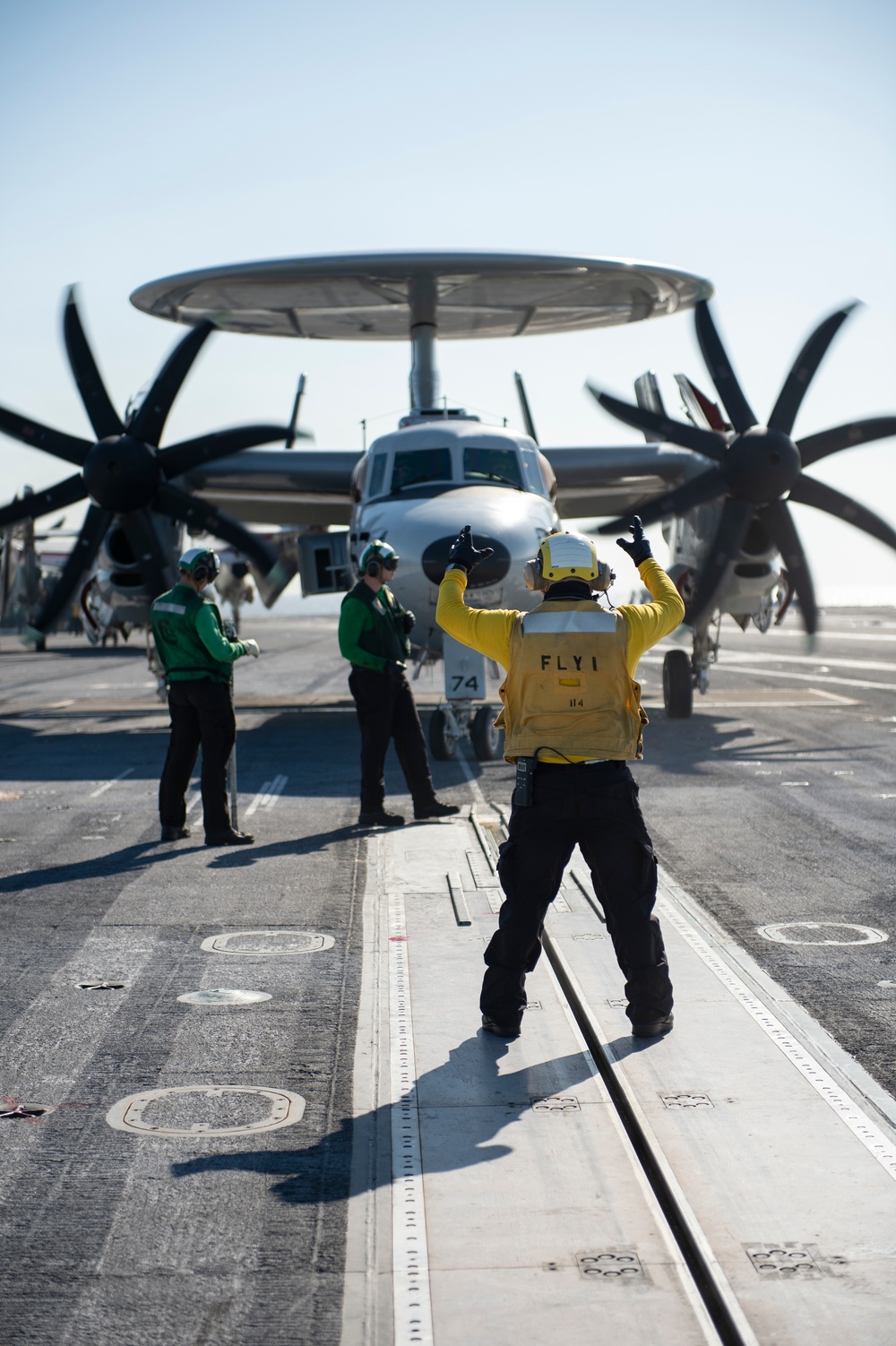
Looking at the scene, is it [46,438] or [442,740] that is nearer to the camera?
[442,740]

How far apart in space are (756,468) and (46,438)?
11.6m

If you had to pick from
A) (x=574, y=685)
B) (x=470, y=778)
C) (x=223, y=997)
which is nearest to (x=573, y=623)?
(x=574, y=685)

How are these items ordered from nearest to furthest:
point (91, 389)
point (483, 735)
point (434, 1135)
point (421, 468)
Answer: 1. point (434, 1135)
2. point (483, 735)
3. point (421, 468)
4. point (91, 389)

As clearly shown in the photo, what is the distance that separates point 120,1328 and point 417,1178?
3.75ft

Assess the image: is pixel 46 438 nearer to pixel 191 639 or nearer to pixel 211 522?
pixel 211 522

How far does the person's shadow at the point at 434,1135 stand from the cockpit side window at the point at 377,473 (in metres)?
12.6

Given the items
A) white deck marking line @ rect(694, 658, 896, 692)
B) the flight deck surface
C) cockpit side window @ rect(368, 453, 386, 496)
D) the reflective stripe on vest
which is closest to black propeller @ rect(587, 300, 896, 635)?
cockpit side window @ rect(368, 453, 386, 496)

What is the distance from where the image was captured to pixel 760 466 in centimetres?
1975

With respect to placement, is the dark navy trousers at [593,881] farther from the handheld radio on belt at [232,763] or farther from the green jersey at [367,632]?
the green jersey at [367,632]

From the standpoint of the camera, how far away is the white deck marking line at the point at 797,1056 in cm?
440

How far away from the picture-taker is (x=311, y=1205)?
13.2 ft

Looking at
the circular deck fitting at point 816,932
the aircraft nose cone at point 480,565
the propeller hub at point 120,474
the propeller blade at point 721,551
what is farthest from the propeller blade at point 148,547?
the circular deck fitting at point 816,932

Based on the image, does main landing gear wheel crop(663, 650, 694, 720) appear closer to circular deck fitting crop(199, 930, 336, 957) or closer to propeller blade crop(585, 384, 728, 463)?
propeller blade crop(585, 384, 728, 463)

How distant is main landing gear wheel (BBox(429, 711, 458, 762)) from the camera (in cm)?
1534
